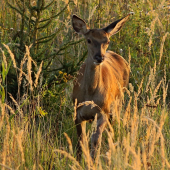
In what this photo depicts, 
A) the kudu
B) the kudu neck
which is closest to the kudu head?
the kudu

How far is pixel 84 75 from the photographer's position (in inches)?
201

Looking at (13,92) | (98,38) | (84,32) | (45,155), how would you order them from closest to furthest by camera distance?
1. (45,155)
2. (98,38)
3. (84,32)
4. (13,92)

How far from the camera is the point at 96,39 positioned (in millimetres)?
4969

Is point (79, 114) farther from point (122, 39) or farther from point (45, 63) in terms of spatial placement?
point (122, 39)

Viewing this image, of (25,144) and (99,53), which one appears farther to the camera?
(99,53)

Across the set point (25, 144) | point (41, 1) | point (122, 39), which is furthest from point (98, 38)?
point (122, 39)

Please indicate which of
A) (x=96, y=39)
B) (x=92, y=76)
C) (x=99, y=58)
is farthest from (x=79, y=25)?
(x=99, y=58)

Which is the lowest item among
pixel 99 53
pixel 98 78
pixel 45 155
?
pixel 45 155

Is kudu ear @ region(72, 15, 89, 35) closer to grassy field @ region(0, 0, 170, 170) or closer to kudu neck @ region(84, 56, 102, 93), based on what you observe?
grassy field @ region(0, 0, 170, 170)

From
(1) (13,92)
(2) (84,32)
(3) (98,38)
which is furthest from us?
(1) (13,92)

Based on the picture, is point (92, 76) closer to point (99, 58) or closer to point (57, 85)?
point (99, 58)

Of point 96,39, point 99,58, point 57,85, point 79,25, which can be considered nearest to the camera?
point 99,58

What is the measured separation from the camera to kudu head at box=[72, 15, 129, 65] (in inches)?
184

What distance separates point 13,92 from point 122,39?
258cm
